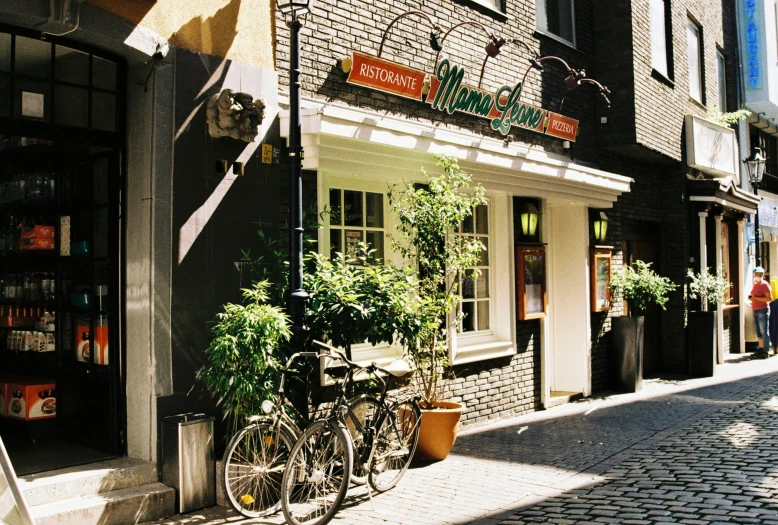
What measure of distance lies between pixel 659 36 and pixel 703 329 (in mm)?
5180

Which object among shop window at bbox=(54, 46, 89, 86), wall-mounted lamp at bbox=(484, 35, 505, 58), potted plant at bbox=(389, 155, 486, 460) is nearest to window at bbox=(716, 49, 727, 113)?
wall-mounted lamp at bbox=(484, 35, 505, 58)

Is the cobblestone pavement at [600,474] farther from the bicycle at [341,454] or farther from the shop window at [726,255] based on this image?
the shop window at [726,255]

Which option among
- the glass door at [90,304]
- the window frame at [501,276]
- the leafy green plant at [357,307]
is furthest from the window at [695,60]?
the glass door at [90,304]

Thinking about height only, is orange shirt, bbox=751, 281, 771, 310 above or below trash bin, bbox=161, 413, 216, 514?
above

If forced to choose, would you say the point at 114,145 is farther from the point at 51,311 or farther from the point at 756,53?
the point at 756,53

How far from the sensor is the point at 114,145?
621cm

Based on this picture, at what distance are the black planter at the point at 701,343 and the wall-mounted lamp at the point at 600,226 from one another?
286cm

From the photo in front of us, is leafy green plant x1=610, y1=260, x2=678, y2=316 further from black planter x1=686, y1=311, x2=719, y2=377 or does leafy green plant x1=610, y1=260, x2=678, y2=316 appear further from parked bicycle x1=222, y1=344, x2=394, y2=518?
parked bicycle x1=222, y1=344, x2=394, y2=518

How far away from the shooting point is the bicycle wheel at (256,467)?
5.50m

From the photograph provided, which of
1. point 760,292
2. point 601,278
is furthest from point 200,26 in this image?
point 760,292

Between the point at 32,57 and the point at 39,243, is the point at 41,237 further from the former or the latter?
the point at 32,57

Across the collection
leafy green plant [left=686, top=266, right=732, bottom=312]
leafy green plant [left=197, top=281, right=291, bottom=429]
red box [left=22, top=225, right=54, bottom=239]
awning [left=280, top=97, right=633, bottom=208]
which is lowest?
leafy green plant [left=197, top=281, right=291, bottom=429]

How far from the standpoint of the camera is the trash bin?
5625 mm

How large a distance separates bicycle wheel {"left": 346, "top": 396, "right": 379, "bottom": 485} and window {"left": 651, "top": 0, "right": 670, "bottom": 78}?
935 cm
